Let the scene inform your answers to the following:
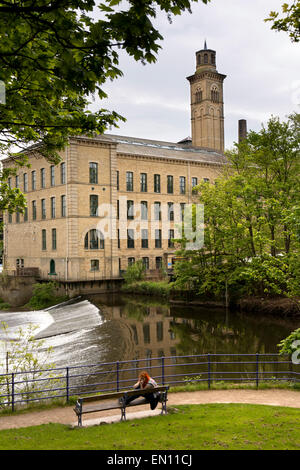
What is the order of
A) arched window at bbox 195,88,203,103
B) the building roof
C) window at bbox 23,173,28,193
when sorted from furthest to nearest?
arched window at bbox 195,88,203,103 → window at bbox 23,173,28,193 → the building roof

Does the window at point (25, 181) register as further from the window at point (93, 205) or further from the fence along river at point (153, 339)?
the fence along river at point (153, 339)

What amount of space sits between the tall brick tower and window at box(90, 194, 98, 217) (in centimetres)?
3019

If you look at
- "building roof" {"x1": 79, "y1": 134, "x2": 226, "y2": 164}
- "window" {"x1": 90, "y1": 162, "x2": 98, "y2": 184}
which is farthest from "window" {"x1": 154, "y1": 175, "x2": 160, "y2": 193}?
"window" {"x1": 90, "y1": 162, "x2": 98, "y2": 184}

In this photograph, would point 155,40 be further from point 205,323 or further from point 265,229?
point 265,229

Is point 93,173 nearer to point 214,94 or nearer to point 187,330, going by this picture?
point 187,330

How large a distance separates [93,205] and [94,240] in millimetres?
3650

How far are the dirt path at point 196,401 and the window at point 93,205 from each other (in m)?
32.6

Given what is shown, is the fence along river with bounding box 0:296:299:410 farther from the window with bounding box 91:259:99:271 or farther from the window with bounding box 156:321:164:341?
the window with bounding box 91:259:99:271

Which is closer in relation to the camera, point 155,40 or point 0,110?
point 155,40

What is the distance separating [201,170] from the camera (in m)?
54.9

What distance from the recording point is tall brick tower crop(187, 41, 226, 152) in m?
68.6

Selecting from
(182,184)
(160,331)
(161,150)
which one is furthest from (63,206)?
(160,331)

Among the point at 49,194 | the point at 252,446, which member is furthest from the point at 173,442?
the point at 49,194

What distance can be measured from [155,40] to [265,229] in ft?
97.1
